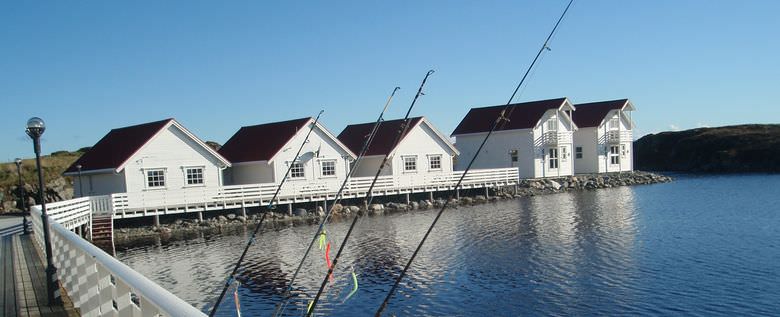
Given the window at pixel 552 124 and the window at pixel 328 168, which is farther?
the window at pixel 552 124

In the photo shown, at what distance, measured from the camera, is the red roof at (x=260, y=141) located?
37406 millimetres

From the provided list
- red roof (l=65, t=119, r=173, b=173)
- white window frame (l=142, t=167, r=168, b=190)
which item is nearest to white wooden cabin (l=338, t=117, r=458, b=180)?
white window frame (l=142, t=167, r=168, b=190)

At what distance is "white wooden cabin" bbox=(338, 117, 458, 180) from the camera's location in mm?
42781

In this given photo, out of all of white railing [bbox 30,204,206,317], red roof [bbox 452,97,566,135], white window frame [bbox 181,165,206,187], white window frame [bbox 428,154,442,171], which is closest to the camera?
white railing [bbox 30,204,206,317]

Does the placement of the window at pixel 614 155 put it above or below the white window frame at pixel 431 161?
below

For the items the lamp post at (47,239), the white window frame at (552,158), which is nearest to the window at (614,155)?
the white window frame at (552,158)

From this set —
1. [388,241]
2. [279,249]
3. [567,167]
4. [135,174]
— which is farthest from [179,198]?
[567,167]

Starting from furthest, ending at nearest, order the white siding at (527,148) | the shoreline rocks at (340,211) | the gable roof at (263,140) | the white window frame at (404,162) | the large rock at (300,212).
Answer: the white siding at (527,148) → the white window frame at (404,162) → the gable roof at (263,140) → the large rock at (300,212) → the shoreline rocks at (340,211)

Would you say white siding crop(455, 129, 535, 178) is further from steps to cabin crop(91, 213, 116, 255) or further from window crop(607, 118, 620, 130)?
steps to cabin crop(91, 213, 116, 255)

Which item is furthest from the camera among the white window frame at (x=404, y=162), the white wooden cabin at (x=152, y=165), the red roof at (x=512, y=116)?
the red roof at (x=512, y=116)

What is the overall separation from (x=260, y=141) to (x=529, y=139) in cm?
2269

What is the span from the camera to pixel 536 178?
51.5m

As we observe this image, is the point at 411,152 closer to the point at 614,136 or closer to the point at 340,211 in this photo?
the point at 340,211

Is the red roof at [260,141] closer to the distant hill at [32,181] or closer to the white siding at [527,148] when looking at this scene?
the distant hill at [32,181]
